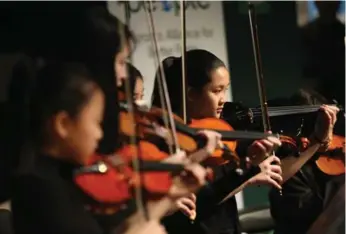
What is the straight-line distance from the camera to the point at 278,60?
1035 mm

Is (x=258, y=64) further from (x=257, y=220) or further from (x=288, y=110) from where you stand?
(x=257, y=220)

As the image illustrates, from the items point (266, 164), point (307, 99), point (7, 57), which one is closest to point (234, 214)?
point (266, 164)

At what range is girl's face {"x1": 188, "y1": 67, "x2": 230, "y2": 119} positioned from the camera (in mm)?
840

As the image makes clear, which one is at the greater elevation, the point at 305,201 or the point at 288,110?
the point at 288,110

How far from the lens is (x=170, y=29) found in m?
0.92

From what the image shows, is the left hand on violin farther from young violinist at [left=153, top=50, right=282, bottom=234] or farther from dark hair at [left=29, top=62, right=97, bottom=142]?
dark hair at [left=29, top=62, right=97, bottom=142]

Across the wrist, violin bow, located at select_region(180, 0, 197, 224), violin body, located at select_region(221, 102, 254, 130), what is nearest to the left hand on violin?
the wrist

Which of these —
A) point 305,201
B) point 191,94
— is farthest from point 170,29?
point 305,201

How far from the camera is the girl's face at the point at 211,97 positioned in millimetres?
840

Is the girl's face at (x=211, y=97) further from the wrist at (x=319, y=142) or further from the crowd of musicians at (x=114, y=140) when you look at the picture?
the wrist at (x=319, y=142)

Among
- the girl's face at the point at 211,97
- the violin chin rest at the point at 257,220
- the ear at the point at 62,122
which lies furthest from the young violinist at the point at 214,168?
the violin chin rest at the point at 257,220

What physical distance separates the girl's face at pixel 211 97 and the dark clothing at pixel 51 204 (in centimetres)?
18

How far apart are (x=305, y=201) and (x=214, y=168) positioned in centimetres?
29

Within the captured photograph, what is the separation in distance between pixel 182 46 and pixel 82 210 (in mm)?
260
